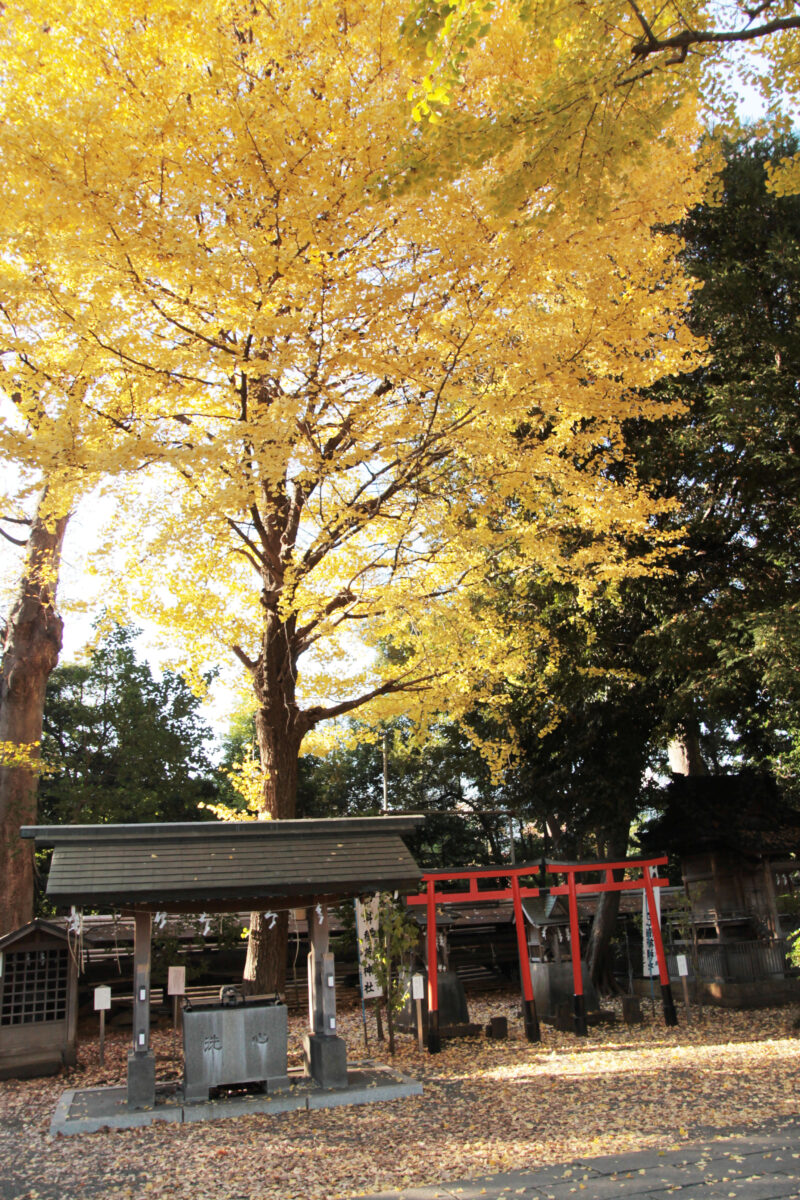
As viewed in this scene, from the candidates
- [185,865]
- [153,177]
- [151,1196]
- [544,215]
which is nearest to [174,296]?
[153,177]

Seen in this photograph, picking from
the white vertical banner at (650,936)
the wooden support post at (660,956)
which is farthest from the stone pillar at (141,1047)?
the white vertical banner at (650,936)

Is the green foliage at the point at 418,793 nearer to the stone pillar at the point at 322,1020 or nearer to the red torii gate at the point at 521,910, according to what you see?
the red torii gate at the point at 521,910

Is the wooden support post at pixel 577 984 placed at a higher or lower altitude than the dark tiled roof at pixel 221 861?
lower

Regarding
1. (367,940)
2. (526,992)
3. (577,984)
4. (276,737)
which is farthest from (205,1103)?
(577,984)

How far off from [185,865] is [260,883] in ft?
2.48

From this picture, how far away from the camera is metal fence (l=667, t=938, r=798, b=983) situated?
13.8 m

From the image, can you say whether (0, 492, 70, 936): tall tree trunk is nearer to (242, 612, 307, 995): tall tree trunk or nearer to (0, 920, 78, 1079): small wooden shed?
(0, 920, 78, 1079): small wooden shed

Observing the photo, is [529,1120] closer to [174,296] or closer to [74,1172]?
[74,1172]

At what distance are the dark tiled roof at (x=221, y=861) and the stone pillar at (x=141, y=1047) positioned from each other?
514 millimetres

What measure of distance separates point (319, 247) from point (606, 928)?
13120 mm

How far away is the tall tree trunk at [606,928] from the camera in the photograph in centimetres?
1472

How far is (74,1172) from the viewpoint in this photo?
5.71 meters

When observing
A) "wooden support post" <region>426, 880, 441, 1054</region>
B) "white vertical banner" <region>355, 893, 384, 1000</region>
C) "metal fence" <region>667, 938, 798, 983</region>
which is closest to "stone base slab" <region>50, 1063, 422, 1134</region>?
"white vertical banner" <region>355, 893, 384, 1000</region>

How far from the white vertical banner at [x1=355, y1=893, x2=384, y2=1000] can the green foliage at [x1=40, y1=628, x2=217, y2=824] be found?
8167mm
